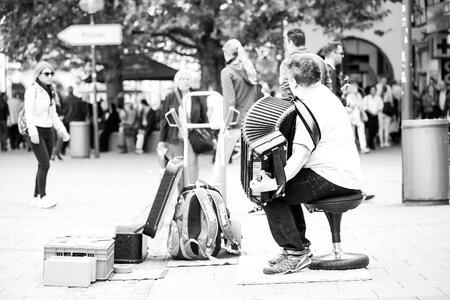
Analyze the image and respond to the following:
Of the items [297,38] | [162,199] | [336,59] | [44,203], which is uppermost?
[297,38]

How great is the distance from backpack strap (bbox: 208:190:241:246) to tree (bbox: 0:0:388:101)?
14900 millimetres

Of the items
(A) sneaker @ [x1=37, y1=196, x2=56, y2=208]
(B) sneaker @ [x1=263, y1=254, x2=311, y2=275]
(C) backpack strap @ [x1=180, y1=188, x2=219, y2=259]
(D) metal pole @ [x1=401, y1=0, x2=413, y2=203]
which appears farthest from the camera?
(A) sneaker @ [x1=37, y1=196, x2=56, y2=208]

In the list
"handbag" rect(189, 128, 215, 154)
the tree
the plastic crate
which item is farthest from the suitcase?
the tree

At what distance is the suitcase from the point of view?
768 cm

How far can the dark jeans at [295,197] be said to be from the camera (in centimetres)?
679

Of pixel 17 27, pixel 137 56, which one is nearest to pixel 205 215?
pixel 17 27

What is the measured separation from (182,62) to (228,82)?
29.7m

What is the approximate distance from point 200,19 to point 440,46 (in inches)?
316

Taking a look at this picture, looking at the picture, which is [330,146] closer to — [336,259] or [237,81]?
[336,259]

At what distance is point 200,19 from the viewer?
24.0 meters

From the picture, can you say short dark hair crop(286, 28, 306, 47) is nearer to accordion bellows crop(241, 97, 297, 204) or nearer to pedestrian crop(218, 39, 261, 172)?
pedestrian crop(218, 39, 261, 172)

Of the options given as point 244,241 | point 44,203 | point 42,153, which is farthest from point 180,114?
point 44,203

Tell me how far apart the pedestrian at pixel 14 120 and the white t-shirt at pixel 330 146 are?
77.1 feet

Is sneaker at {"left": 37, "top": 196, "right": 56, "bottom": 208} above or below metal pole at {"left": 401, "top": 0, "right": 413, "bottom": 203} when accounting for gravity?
below
